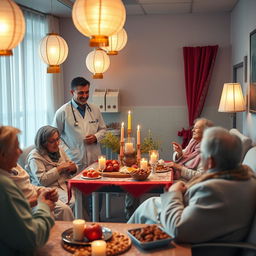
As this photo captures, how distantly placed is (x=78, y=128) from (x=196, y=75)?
2.40 m

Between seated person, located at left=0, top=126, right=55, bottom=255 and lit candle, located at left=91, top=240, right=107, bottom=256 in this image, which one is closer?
seated person, located at left=0, top=126, right=55, bottom=255

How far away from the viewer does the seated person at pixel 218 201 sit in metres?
1.93

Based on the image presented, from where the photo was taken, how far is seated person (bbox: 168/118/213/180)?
11.3 feet

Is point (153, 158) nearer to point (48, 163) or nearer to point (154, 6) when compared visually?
point (48, 163)

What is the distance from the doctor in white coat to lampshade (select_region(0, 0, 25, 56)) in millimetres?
1903

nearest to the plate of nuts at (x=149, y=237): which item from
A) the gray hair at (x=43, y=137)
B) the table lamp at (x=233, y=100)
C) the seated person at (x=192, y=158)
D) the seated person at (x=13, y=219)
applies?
the seated person at (x=13, y=219)

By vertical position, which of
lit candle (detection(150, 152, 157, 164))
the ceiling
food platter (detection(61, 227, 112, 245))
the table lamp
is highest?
the ceiling

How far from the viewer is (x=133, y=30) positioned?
609 cm

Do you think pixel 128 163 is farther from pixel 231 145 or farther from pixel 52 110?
pixel 52 110

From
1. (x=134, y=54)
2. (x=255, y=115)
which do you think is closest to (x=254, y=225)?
(x=255, y=115)

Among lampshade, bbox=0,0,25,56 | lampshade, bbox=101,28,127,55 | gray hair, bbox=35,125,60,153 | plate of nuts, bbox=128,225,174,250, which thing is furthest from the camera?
lampshade, bbox=101,28,127,55

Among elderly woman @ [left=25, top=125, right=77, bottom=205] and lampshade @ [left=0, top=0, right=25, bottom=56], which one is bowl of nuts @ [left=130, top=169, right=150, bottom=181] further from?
lampshade @ [left=0, top=0, right=25, bottom=56]

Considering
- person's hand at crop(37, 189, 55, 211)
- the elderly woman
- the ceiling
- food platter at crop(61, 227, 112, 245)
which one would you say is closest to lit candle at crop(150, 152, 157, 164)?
the elderly woman

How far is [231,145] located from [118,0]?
3.37 ft
